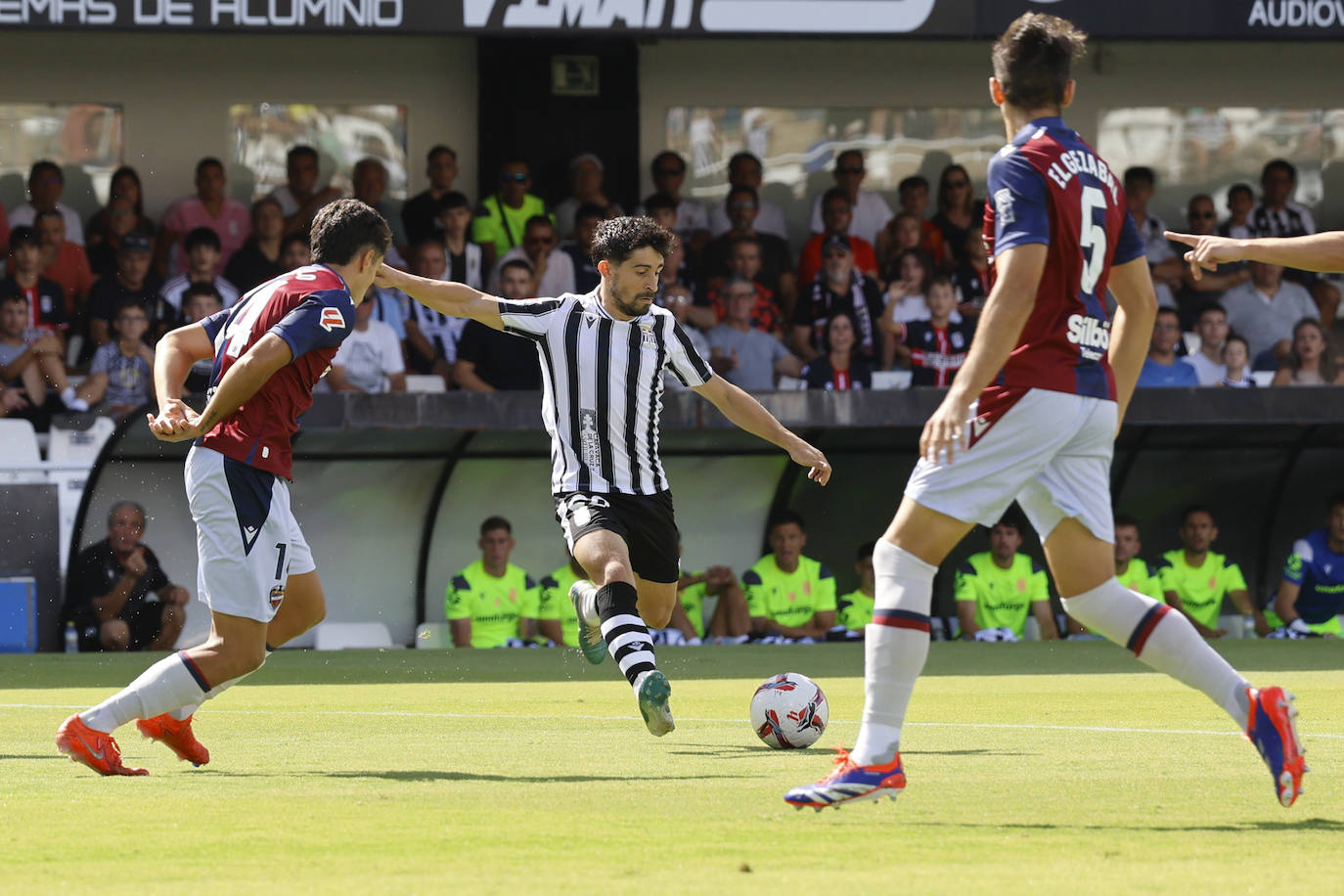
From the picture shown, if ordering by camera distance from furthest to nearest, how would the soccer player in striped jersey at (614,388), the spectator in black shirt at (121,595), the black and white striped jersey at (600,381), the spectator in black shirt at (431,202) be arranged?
the spectator in black shirt at (431,202)
the spectator in black shirt at (121,595)
the black and white striped jersey at (600,381)
the soccer player in striped jersey at (614,388)

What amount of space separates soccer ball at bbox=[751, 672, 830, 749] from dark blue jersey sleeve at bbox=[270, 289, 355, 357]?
79.8 inches

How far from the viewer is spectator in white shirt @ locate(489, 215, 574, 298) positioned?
1559cm

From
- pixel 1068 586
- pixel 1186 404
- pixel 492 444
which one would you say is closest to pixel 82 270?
pixel 492 444

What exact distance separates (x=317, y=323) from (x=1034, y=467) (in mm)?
2365

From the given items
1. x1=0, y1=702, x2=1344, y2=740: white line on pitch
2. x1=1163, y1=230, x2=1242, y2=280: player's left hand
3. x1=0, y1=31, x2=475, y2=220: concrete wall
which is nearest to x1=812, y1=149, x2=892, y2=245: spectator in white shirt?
x1=0, y1=31, x2=475, y2=220: concrete wall

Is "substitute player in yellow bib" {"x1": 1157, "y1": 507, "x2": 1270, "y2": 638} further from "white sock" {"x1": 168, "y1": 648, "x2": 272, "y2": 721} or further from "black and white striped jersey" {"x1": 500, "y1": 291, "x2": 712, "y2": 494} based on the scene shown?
"white sock" {"x1": 168, "y1": 648, "x2": 272, "y2": 721}

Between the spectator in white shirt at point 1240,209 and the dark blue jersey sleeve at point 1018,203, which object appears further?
the spectator in white shirt at point 1240,209

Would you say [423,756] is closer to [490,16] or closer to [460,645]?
[460,645]

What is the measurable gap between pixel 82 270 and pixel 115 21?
1930 mm

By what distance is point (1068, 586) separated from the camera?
205 inches

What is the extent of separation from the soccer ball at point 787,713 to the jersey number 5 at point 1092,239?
2371 millimetres

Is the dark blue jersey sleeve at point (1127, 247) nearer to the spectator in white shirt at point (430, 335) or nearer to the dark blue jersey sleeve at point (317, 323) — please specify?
the dark blue jersey sleeve at point (317, 323)

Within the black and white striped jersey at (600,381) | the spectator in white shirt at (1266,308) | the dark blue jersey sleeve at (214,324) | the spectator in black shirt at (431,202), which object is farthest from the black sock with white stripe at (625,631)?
the spectator in white shirt at (1266,308)

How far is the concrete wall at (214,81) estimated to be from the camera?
17.9m
